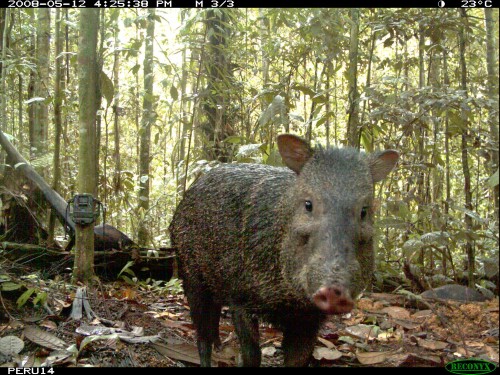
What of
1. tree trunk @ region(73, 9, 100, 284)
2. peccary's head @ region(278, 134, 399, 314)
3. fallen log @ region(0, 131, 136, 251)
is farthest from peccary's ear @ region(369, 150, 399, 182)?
fallen log @ region(0, 131, 136, 251)

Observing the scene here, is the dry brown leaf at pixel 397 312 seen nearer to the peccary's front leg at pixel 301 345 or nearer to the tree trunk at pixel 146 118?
the peccary's front leg at pixel 301 345

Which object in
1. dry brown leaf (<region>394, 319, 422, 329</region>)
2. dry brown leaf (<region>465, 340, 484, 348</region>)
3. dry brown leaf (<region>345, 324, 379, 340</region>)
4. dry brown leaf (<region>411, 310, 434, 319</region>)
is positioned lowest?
dry brown leaf (<region>345, 324, 379, 340</region>)

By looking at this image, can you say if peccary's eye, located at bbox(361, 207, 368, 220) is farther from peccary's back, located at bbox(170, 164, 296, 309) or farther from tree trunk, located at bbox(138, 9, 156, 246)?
tree trunk, located at bbox(138, 9, 156, 246)

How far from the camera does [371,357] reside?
3832 mm

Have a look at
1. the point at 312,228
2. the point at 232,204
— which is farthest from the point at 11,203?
the point at 312,228

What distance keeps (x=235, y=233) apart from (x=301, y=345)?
1.01 m

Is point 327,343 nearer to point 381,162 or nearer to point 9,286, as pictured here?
point 381,162

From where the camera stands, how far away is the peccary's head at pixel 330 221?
2865mm

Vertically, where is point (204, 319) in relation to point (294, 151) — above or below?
below

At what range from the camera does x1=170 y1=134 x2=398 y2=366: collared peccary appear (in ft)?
10.3

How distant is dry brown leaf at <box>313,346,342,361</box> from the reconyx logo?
4.09ft

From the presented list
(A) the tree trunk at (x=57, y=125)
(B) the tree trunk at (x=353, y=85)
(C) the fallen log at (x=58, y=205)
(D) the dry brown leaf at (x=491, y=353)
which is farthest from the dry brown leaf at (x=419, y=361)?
(A) the tree trunk at (x=57, y=125)

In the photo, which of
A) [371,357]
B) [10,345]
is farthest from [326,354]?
[10,345]

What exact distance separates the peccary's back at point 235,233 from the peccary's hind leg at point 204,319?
0.11 metres
